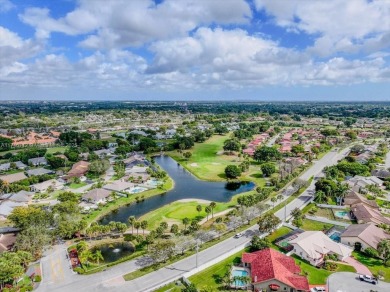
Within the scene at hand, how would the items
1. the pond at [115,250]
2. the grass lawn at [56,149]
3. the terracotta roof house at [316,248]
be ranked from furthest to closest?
the grass lawn at [56,149], the pond at [115,250], the terracotta roof house at [316,248]

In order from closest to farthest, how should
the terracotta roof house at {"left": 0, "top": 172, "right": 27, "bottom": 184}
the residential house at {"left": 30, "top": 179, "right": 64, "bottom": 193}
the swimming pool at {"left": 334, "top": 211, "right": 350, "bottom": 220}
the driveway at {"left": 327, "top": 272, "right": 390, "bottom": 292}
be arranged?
the driveway at {"left": 327, "top": 272, "right": 390, "bottom": 292}, the swimming pool at {"left": 334, "top": 211, "right": 350, "bottom": 220}, the residential house at {"left": 30, "top": 179, "right": 64, "bottom": 193}, the terracotta roof house at {"left": 0, "top": 172, "right": 27, "bottom": 184}

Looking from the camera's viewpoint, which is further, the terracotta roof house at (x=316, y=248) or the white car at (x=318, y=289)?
the terracotta roof house at (x=316, y=248)

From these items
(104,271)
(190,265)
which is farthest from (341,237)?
(104,271)

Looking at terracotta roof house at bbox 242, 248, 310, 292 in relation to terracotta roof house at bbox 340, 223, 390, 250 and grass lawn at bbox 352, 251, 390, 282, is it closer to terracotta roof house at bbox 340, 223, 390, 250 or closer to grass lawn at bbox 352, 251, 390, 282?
grass lawn at bbox 352, 251, 390, 282

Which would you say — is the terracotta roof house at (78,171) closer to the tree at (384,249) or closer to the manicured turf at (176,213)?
the manicured turf at (176,213)

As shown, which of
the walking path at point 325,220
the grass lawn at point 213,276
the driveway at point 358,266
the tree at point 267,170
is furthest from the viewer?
the tree at point 267,170

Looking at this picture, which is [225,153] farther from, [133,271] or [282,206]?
[133,271]

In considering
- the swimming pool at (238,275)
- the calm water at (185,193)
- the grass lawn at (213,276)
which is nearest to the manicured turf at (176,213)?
the calm water at (185,193)

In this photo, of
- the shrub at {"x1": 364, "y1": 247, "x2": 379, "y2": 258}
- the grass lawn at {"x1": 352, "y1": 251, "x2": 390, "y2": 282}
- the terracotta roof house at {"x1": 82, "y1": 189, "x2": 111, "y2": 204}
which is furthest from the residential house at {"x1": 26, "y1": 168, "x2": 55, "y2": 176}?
the shrub at {"x1": 364, "y1": 247, "x2": 379, "y2": 258}
